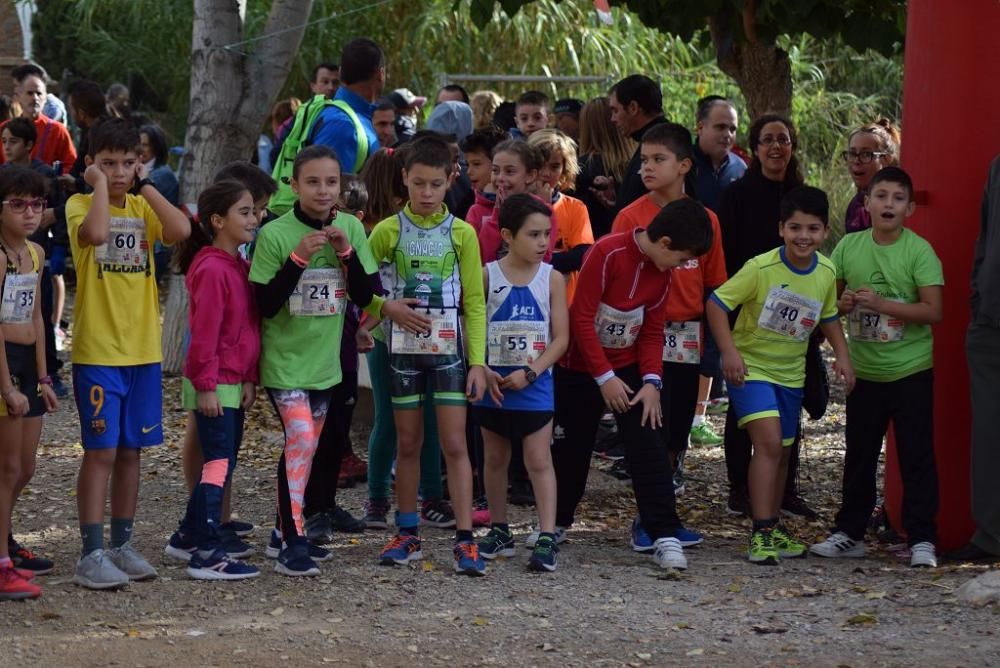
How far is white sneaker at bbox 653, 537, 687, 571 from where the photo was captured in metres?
6.59

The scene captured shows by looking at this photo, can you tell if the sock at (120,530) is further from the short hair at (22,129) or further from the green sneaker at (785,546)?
the short hair at (22,129)

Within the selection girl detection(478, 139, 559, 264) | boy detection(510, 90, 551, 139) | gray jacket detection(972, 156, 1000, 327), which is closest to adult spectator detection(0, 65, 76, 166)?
boy detection(510, 90, 551, 139)

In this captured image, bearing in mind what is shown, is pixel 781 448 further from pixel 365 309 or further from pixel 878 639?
pixel 365 309

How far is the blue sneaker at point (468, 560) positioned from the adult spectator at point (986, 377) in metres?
2.11

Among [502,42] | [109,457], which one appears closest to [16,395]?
[109,457]

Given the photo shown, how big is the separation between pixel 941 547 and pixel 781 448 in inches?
35.0

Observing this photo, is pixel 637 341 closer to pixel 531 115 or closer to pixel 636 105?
pixel 636 105

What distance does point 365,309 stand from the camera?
6.48 metres

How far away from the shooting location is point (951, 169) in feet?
23.0

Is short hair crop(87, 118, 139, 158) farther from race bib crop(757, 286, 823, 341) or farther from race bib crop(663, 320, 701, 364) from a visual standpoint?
race bib crop(757, 286, 823, 341)

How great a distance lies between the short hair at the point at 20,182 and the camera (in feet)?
19.3

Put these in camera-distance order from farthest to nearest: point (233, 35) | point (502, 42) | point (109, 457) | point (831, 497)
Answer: point (502, 42) → point (233, 35) → point (831, 497) → point (109, 457)

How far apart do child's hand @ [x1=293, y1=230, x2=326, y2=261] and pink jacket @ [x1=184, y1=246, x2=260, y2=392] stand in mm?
295

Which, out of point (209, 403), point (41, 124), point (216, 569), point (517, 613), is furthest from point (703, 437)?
point (41, 124)
